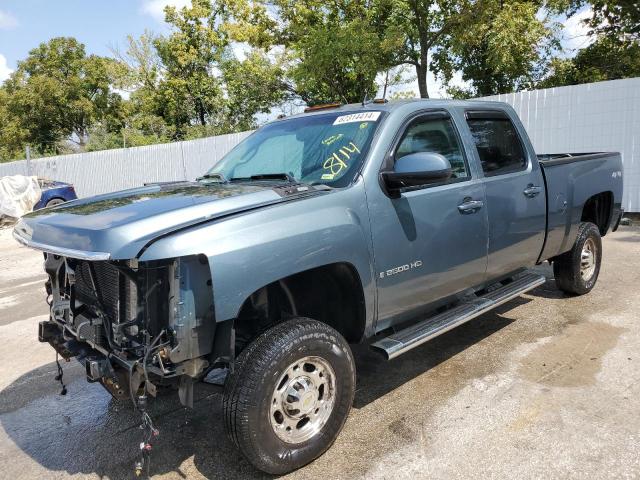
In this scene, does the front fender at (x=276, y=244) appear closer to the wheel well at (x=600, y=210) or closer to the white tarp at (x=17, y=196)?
the wheel well at (x=600, y=210)

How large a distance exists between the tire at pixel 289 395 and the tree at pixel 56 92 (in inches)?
1449

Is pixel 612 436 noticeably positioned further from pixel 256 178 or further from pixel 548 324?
pixel 256 178

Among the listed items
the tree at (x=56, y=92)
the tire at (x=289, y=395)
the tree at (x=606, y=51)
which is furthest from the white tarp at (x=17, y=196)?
the tree at (x=56, y=92)

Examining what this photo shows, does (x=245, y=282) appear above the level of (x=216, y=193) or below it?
below

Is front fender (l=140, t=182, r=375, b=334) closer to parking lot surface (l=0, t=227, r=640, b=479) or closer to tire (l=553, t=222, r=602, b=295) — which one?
parking lot surface (l=0, t=227, r=640, b=479)

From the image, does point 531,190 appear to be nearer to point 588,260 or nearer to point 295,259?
point 588,260

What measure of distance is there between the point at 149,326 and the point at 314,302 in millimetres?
1126

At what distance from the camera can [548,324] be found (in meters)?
5.03

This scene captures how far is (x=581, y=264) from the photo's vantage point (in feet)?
18.5

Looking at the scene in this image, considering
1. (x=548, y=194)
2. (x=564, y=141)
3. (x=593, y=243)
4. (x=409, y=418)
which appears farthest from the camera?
(x=564, y=141)

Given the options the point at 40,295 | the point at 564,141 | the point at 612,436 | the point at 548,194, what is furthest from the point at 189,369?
the point at 564,141

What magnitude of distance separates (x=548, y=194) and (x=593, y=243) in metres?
1.37

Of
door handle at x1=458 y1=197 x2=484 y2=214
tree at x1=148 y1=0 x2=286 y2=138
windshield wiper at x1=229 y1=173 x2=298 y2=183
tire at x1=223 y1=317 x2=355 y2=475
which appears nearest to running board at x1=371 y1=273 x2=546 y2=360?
tire at x1=223 y1=317 x2=355 y2=475

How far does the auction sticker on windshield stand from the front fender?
0.64 metres
